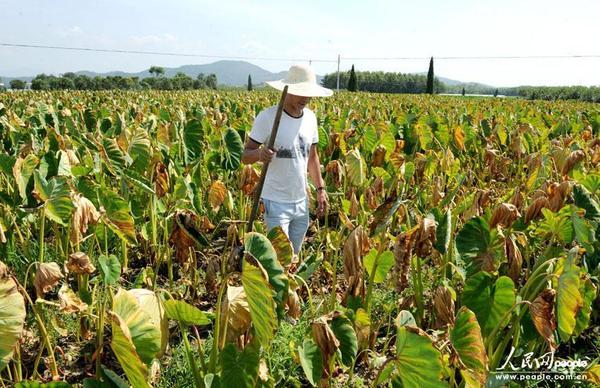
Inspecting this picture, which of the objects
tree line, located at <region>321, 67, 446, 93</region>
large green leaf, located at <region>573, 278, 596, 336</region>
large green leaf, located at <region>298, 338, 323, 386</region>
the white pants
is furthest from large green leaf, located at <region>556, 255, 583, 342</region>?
tree line, located at <region>321, 67, 446, 93</region>

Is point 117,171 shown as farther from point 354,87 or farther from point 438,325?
point 354,87

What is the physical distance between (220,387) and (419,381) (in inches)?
22.9

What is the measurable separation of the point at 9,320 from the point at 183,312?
0.47 m

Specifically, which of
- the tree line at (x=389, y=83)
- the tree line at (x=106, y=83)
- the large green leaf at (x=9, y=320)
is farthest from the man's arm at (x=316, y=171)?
the tree line at (x=389, y=83)

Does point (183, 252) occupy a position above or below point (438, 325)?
above

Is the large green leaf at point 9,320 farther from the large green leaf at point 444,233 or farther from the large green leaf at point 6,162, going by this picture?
the large green leaf at point 6,162

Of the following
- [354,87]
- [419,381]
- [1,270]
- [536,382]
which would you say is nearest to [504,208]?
[536,382]

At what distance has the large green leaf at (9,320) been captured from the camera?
1071mm

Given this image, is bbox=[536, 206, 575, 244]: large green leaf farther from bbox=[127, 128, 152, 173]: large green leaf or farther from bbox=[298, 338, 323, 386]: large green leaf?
bbox=[127, 128, 152, 173]: large green leaf

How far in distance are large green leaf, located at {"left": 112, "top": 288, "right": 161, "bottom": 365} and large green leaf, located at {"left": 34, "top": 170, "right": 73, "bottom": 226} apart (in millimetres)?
932

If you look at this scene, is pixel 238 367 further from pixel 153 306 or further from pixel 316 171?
pixel 316 171

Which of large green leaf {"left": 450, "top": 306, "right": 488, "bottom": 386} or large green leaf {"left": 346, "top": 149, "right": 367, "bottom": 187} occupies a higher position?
large green leaf {"left": 346, "top": 149, "right": 367, "bottom": 187}

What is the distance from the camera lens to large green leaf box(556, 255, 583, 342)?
1.42m

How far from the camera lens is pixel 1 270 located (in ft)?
3.95
